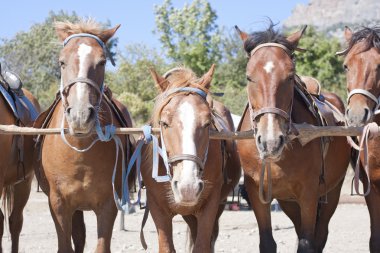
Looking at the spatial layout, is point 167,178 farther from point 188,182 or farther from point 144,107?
point 144,107

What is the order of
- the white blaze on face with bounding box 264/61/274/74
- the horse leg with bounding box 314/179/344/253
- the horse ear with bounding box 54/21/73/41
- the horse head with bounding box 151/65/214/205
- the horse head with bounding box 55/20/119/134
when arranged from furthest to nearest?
the horse leg with bounding box 314/179/344/253 → the horse ear with bounding box 54/21/73/41 → the white blaze on face with bounding box 264/61/274/74 → the horse head with bounding box 55/20/119/134 → the horse head with bounding box 151/65/214/205

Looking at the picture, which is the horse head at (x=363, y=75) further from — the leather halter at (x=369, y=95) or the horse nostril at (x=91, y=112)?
the horse nostril at (x=91, y=112)

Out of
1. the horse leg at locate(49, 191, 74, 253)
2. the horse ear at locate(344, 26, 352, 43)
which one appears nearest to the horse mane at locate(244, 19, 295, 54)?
the horse ear at locate(344, 26, 352, 43)

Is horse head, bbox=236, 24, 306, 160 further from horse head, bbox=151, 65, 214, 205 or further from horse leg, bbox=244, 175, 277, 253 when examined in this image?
horse leg, bbox=244, 175, 277, 253

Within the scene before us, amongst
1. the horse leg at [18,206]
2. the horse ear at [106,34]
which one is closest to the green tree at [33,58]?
the horse leg at [18,206]

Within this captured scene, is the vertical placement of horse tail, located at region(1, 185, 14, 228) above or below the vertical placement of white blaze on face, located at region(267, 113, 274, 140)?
below

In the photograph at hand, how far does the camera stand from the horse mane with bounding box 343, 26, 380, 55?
22.8 feet

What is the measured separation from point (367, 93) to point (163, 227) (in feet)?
7.76

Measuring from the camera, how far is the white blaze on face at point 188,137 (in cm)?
541

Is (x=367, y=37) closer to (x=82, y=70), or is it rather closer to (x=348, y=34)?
(x=348, y=34)

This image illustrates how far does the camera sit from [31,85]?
118 ft

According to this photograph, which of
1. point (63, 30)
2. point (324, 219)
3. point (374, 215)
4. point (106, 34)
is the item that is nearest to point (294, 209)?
point (324, 219)

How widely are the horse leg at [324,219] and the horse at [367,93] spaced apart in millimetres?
1181

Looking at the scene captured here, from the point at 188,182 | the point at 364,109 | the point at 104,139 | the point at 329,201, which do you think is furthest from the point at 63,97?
the point at 329,201
